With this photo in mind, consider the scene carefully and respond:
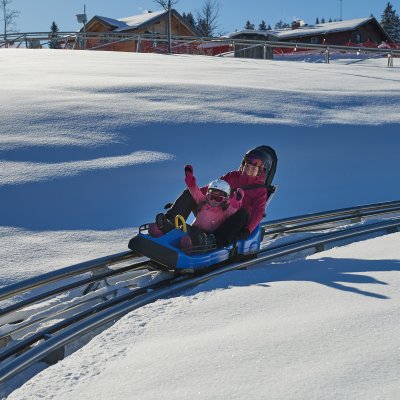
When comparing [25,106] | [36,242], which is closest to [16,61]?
[25,106]

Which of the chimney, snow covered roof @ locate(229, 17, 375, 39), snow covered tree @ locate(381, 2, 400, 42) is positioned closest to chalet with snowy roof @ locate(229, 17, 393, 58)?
snow covered roof @ locate(229, 17, 375, 39)

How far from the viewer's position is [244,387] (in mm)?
3293

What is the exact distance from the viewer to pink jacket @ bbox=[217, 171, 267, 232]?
6828 mm

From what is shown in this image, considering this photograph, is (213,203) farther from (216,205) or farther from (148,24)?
(148,24)

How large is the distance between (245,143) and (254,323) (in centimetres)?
737

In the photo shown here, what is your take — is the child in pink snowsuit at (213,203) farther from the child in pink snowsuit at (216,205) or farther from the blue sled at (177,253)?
the blue sled at (177,253)

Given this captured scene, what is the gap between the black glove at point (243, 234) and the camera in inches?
257

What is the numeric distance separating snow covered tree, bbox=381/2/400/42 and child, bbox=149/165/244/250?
7052cm

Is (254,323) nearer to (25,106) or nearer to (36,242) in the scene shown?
(36,242)

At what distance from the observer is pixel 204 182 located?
10000mm

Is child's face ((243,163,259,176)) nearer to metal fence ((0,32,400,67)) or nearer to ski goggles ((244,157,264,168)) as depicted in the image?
ski goggles ((244,157,264,168))

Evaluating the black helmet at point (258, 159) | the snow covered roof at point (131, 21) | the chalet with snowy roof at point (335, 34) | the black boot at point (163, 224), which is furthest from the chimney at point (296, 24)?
the black boot at point (163, 224)

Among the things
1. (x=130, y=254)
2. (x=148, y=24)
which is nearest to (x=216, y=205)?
(x=130, y=254)

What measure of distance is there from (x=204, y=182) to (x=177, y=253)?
4069 millimetres
